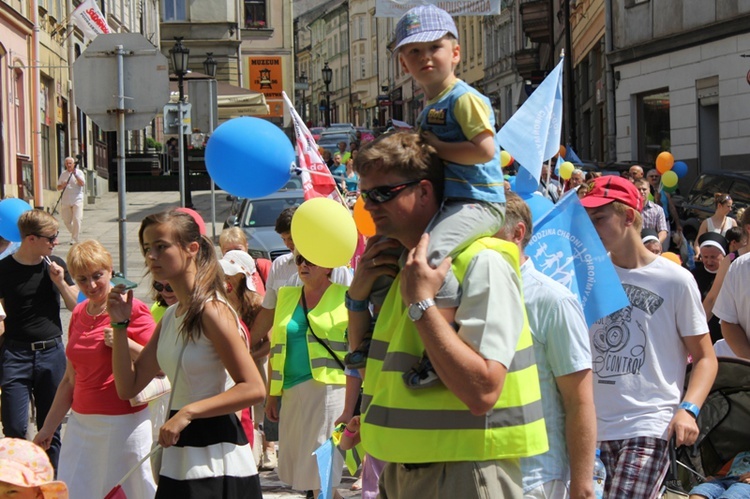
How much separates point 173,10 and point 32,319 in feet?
174

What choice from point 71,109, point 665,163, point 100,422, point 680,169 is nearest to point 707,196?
point 665,163

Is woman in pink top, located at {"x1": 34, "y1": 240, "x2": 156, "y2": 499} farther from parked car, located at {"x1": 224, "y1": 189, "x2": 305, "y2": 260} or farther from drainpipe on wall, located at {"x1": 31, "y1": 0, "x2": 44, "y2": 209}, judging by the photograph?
drainpipe on wall, located at {"x1": 31, "y1": 0, "x2": 44, "y2": 209}

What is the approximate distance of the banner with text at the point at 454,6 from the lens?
17484mm

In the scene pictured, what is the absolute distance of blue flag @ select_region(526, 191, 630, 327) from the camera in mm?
4520

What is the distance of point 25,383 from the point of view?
7148 mm

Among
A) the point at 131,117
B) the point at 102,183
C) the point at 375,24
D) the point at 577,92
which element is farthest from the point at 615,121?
the point at 375,24

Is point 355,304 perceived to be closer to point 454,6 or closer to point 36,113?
point 454,6

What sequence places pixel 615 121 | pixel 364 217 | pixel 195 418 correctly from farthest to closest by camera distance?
1. pixel 615 121
2. pixel 364 217
3. pixel 195 418

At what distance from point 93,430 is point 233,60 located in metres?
51.9

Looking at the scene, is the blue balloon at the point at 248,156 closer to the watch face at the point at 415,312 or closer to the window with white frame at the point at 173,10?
the watch face at the point at 415,312

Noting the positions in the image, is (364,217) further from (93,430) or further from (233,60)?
(233,60)

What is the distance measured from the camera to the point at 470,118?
3.28 metres

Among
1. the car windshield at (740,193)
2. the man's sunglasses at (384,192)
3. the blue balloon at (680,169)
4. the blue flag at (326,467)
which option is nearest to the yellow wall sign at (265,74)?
the blue balloon at (680,169)

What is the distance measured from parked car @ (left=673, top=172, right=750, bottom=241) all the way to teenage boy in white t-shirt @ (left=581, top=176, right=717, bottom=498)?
1402cm
